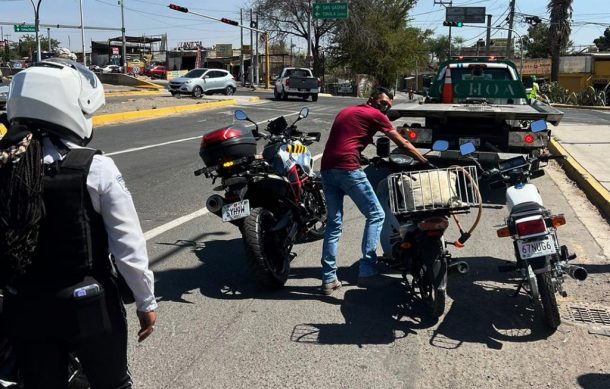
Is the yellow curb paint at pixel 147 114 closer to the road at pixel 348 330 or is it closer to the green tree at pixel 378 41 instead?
the road at pixel 348 330

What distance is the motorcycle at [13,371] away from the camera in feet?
8.09

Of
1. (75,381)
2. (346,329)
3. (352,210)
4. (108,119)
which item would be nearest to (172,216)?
(352,210)

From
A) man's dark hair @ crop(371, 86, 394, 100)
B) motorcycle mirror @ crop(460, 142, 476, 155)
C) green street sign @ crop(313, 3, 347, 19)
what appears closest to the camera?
motorcycle mirror @ crop(460, 142, 476, 155)

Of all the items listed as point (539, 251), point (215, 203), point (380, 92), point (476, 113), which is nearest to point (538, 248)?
point (539, 251)

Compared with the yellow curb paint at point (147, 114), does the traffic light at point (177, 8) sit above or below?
above

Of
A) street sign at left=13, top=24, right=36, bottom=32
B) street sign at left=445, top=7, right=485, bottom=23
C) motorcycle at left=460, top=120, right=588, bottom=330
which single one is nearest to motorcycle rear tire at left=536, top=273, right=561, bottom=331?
motorcycle at left=460, top=120, right=588, bottom=330

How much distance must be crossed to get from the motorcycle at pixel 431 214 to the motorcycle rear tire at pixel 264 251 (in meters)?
1.05

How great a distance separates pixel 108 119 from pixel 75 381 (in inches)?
672

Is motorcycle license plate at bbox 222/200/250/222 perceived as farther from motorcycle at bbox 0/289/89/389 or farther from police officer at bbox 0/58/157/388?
police officer at bbox 0/58/157/388

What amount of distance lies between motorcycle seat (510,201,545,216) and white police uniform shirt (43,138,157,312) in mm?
2881

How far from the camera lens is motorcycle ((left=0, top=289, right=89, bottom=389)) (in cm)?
246

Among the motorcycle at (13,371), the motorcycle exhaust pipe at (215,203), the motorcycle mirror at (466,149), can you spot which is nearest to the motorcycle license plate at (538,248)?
the motorcycle mirror at (466,149)

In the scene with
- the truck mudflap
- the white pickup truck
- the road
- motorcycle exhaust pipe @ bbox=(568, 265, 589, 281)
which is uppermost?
the white pickup truck

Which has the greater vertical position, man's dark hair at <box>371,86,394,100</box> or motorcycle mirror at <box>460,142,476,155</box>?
man's dark hair at <box>371,86,394,100</box>
